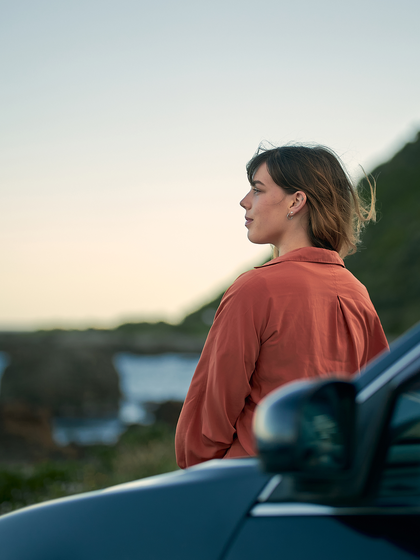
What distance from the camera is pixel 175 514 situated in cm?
129

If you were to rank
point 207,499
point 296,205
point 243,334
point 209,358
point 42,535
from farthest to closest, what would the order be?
point 296,205
point 209,358
point 243,334
point 42,535
point 207,499

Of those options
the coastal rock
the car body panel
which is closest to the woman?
the car body panel

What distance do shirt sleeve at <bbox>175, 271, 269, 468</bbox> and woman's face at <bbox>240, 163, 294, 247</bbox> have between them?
11.3 inches

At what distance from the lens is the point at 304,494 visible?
3.72 feet

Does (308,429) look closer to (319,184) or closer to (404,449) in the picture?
(404,449)

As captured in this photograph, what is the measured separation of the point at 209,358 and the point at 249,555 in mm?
930

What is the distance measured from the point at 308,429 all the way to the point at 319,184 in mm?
1379

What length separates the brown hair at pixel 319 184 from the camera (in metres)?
2.19

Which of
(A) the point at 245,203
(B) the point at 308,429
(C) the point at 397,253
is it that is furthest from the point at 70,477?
(C) the point at 397,253

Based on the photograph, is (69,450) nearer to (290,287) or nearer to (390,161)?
(290,287)

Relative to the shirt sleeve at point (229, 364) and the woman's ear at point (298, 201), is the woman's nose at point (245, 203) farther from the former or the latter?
the shirt sleeve at point (229, 364)

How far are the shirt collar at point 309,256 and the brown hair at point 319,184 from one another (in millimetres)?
109

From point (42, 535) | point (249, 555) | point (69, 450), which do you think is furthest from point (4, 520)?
point (69, 450)

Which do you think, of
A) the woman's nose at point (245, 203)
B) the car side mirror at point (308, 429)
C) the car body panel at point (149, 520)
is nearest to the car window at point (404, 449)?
the car side mirror at point (308, 429)
